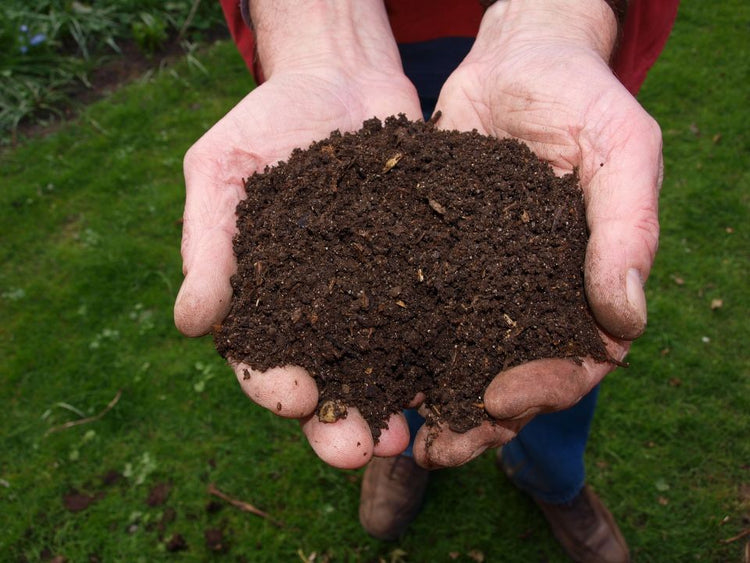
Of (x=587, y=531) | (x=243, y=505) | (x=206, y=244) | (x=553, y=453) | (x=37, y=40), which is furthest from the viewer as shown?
(x=37, y=40)

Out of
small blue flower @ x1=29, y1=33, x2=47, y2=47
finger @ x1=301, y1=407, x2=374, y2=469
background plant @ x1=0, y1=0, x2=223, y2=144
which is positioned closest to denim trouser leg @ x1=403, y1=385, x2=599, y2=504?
finger @ x1=301, y1=407, x2=374, y2=469

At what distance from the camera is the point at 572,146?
205cm

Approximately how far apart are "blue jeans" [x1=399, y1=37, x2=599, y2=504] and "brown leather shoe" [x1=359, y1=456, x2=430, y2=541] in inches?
13.0

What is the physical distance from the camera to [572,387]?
1.76m

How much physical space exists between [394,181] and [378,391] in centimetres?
76

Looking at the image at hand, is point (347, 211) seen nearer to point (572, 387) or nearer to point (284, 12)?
point (572, 387)

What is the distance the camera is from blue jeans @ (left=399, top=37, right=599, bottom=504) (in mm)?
2814

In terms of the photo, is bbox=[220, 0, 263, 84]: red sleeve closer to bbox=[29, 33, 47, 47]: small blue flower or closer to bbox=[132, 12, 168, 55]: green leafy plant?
bbox=[132, 12, 168, 55]: green leafy plant

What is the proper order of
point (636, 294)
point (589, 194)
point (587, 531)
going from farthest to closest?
point (587, 531) < point (589, 194) < point (636, 294)

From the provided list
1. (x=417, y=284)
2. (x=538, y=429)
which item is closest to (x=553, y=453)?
(x=538, y=429)

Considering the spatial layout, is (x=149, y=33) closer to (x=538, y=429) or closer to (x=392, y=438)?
(x=538, y=429)

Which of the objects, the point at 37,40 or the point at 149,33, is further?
the point at 149,33

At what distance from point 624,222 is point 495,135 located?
2.69 ft

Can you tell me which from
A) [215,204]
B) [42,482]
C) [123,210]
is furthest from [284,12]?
[42,482]
